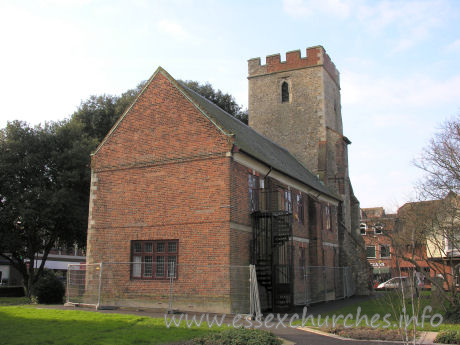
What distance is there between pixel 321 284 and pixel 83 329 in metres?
17.3

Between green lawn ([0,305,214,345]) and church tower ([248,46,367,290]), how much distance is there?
20970mm

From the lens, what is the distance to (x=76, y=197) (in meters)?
27.0

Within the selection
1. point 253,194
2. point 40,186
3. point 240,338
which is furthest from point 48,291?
point 240,338

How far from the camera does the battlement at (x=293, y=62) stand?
3494 centimetres

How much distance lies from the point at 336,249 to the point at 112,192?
16894 mm

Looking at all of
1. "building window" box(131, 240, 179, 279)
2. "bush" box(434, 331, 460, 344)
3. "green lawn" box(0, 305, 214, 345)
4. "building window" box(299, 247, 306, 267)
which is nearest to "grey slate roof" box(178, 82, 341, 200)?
"building window" box(299, 247, 306, 267)

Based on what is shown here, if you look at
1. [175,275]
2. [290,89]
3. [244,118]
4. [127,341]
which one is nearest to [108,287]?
[175,275]

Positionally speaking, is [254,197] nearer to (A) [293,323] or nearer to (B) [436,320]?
(A) [293,323]

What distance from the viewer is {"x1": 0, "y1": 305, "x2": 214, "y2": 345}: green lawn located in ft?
34.0

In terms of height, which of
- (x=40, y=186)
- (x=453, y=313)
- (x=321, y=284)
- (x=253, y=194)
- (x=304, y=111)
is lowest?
(x=453, y=313)

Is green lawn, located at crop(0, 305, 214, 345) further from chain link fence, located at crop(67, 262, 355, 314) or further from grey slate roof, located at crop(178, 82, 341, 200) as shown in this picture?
grey slate roof, located at crop(178, 82, 341, 200)

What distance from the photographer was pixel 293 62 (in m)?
35.7

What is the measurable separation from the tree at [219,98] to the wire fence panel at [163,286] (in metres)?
25.4

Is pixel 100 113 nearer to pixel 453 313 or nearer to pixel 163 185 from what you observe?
pixel 163 185
